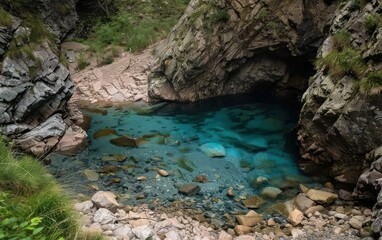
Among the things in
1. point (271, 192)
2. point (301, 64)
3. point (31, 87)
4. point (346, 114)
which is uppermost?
point (301, 64)

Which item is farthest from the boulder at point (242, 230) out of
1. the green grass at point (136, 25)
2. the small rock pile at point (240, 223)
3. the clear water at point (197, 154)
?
the green grass at point (136, 25)

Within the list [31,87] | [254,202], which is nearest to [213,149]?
[254,202]

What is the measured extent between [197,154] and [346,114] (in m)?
4.45

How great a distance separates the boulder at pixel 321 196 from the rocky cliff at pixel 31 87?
284 inches

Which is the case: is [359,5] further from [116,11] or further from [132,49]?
[116,11]

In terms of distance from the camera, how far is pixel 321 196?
7.44 metres

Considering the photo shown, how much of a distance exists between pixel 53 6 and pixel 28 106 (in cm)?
1156

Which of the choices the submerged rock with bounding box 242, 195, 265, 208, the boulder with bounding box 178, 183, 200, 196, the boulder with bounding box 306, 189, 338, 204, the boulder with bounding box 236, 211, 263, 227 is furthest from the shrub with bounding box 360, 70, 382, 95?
the boulder with bounding box 178, 183, 200, 196

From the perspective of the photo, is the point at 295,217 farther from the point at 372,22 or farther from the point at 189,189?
the point at 372,22

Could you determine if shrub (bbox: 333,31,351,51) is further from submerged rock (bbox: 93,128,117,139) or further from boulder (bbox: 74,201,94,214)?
submerged rock (bbox: 93,128,117,139)

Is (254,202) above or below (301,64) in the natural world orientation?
below

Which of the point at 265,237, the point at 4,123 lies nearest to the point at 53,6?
the point at 4,123

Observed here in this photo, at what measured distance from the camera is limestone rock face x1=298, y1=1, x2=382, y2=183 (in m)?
7.50

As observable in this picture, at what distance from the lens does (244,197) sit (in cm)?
789
